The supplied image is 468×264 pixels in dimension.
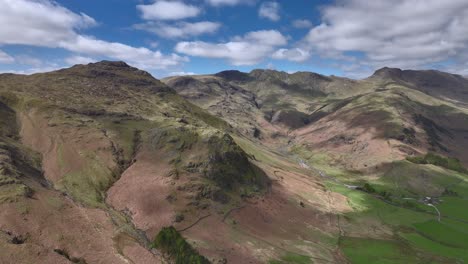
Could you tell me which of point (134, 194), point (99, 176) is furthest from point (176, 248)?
point (99, 176)

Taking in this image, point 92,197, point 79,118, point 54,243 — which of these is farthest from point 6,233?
point 79,118

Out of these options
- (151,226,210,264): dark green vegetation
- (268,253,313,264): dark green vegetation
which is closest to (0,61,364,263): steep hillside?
(151,226,210,264): dark green vegetation

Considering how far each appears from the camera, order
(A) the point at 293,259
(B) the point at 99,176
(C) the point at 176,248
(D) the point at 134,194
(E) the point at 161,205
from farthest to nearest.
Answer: (B) the point at 99,176 → (D) the point at 134,194 → (E) the point at 161,205 → (A) the point at 293,259 → (C) the point at 176,248

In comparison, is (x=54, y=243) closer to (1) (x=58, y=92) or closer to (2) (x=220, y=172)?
(2) (x=220, y=172)

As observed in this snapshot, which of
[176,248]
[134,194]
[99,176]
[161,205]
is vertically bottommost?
[176,248]

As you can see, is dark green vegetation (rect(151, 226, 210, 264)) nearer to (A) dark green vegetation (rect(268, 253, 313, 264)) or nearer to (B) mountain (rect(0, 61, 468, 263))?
(B) mountain (rect(0, 61, 468, 263))

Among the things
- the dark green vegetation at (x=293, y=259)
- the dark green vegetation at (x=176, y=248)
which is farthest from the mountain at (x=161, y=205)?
the dark green vegetation at (x=293, y=259)

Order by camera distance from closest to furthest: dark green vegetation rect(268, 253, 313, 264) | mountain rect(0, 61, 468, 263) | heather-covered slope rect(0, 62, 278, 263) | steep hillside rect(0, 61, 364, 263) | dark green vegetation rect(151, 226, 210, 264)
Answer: heather-covered slope rect(0, 62, 278, 263) < steep hillside rect(0, 61, 364, 263) < mountain rect(0, 61, 468, 263) < dark green vegetation rect(151, 226, 210, 264) < dark green vegetation rect(268, 253, 313, 264)

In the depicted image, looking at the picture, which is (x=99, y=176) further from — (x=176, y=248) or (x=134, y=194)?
(x=176, y=248)
